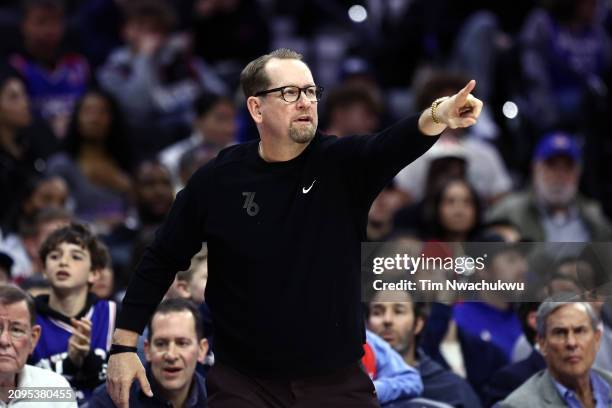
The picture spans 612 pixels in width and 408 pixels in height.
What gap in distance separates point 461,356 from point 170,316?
225 cm

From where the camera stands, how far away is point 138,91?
1119 centimetres

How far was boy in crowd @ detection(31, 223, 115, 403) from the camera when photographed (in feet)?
20.3

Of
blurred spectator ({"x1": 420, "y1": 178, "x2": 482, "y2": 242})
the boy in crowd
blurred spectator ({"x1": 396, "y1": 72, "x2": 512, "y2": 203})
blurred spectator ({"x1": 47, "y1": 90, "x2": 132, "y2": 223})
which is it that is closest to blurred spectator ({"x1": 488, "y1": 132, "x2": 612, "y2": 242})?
blurred spectator ({"x1": 396, "y1": 72, "x2": 512, "y2": 203})

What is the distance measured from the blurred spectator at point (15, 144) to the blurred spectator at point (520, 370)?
4.07m

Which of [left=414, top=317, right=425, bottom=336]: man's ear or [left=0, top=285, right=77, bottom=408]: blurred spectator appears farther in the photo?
[left=414, top=317, right=425, bottom=336]: man's ear

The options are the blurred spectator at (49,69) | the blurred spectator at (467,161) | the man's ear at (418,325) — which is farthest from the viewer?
the blurred spectator at (49,69)

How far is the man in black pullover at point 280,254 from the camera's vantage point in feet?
16.4

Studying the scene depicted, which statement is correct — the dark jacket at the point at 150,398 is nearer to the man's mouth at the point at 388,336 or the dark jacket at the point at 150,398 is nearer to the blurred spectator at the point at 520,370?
the man's mouth at the point at 388,336

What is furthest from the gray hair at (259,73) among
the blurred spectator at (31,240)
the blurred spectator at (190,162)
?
the blurred spectator at (190,162)

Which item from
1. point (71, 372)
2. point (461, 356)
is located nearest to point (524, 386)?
point (461, 356)

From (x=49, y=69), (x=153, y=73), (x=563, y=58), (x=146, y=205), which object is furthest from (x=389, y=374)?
(x=563, y=58)

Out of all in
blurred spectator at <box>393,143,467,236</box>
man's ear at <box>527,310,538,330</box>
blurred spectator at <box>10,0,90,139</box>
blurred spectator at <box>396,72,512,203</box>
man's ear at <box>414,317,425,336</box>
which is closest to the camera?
man's ear at <box>527,310,538,330</box>

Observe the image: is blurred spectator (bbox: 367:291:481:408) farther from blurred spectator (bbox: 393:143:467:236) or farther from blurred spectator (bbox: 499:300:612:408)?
blurred spectator (bbox: 393:143:467:236)

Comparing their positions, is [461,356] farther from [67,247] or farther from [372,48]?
[372,48]
